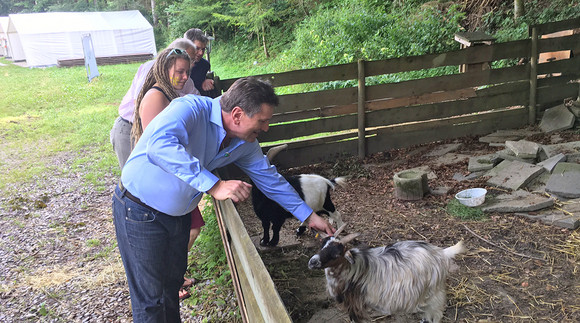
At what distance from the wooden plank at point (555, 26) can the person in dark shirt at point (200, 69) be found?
5.44 meters

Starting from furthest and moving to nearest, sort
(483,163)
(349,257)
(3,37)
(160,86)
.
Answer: (3,37) < (483,163) < (160,86) < (349,257)

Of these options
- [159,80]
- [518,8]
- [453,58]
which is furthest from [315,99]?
[518,8]

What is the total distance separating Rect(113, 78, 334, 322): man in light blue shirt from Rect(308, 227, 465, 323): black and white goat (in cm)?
94

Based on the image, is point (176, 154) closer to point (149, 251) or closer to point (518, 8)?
point (149, 251)

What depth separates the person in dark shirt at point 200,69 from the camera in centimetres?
484

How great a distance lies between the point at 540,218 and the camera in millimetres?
4211

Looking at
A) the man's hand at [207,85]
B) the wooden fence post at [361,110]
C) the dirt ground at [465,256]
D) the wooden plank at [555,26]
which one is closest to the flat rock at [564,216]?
the dirt ground at [465,256]

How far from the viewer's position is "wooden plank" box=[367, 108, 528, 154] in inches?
268

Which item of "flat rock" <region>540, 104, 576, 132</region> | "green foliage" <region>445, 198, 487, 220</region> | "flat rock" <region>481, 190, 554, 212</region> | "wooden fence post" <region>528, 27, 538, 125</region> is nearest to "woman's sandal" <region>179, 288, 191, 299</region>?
"green foliage" <region>445, 198, 487, 220</region>

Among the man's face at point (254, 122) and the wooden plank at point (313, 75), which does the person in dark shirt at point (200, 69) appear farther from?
the man's face at point (254, 122)

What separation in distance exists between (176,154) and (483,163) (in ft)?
16.2

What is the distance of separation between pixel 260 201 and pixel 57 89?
18.6 meters

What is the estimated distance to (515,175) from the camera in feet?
16.4

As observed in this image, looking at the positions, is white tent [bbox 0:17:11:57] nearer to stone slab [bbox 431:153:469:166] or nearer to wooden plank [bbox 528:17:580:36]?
stone slab [bbox 431:153:469:166]
